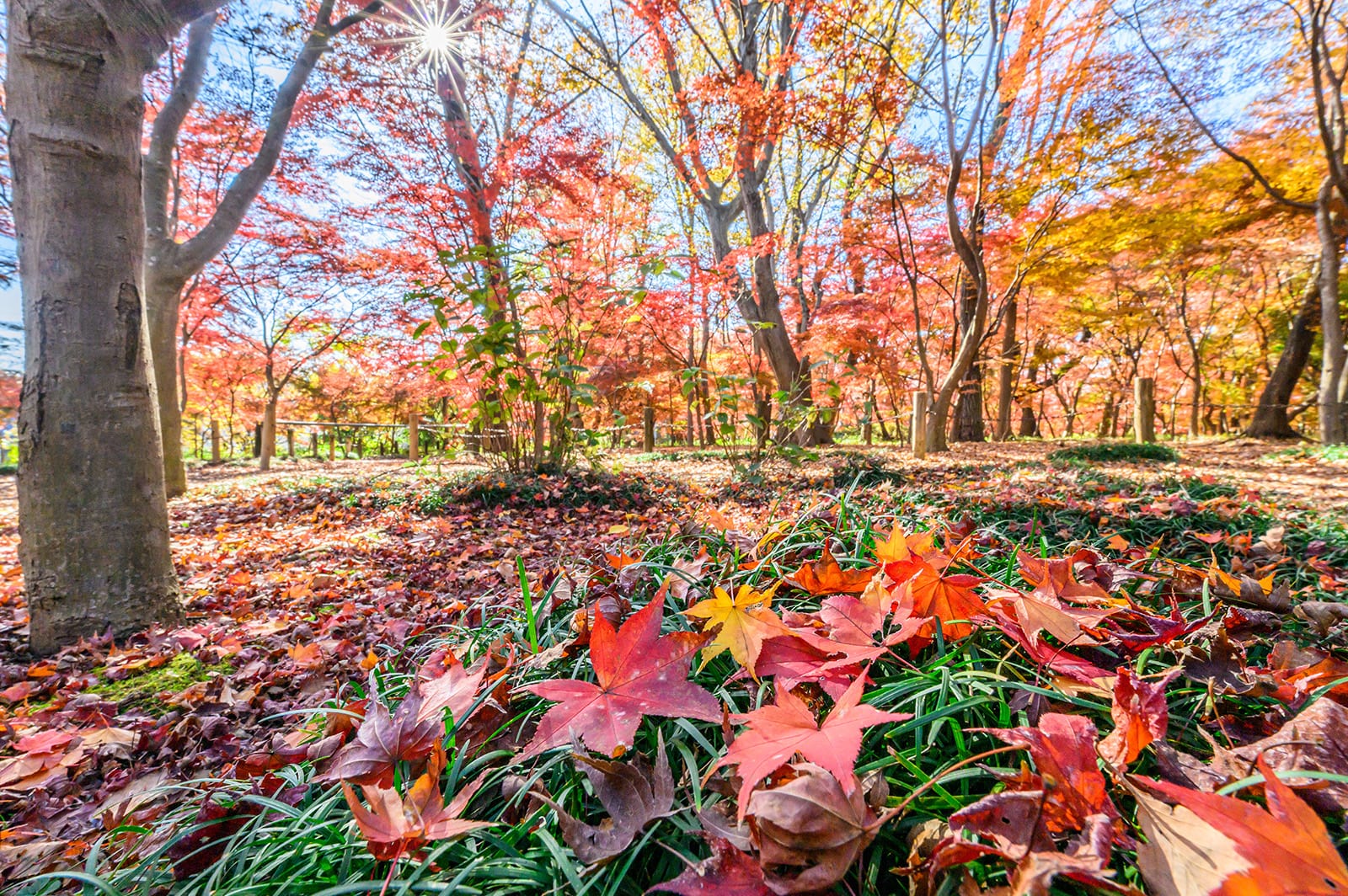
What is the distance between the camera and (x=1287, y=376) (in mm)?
7359

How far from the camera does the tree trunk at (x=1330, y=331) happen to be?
5785 mm

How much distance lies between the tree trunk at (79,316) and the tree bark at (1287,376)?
11.2 metres

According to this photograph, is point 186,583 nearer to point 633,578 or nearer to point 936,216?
point 633,578

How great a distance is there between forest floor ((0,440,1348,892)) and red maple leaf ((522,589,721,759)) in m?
0.28

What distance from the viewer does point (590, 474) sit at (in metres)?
4.22

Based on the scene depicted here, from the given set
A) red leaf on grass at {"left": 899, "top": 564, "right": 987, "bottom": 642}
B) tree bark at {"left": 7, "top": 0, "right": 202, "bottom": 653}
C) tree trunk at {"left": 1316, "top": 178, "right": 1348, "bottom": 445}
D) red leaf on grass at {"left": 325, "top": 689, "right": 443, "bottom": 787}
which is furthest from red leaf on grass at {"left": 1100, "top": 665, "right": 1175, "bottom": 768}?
tree trunk at {"left": 1316, "top": 178, "right": 1348, "bottom": 445}

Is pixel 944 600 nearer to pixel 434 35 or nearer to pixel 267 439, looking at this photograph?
pixel 434 35

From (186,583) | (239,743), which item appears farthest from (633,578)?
(186,583)

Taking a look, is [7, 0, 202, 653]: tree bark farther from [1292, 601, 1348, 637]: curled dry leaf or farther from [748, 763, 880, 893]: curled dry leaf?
[1292, 601, 1348, 637]: curled dry leaf

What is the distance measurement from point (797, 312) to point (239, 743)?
30.1 feet

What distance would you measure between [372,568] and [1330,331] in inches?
384

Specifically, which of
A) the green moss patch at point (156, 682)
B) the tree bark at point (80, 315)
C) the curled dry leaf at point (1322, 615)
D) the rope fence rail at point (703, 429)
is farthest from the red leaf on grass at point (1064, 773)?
the rope fence rail at point (703, 429)

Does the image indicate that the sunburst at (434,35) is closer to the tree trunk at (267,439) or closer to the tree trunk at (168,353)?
the tree trunk at (168,353)

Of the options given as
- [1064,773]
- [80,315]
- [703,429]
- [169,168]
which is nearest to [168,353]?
[169,168]
